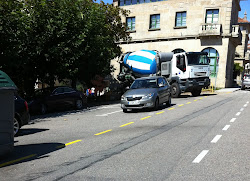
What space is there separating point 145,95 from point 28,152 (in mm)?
8002

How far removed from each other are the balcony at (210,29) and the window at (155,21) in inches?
235

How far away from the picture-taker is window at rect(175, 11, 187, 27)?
36062mm

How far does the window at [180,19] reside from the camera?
3606cm

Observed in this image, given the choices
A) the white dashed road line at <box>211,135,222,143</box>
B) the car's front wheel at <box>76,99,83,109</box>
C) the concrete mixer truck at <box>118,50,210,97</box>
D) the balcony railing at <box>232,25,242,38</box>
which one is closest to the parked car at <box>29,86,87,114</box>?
the car's front wheel at <box>76,99,83,109</box>

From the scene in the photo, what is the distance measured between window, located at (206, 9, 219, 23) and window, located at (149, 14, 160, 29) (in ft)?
20.3

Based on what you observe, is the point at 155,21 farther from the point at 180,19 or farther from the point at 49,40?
the point at 49,40

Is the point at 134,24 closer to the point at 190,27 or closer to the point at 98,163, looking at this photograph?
the point at 190,27

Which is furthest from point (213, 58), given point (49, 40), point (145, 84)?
point (49, 40)

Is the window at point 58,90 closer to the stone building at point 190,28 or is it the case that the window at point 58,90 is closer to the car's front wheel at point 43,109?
the car's front wheel at point 43,109

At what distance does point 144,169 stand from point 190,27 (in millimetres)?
32500

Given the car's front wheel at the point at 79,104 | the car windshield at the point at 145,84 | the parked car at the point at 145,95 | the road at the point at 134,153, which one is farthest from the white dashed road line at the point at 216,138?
the car's front wheel at the point at 79,104

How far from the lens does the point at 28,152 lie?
6711mm

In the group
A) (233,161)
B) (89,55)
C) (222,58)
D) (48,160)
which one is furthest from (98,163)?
(222,58)

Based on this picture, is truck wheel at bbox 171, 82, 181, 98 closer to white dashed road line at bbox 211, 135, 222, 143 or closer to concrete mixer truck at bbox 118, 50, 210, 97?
concrete mixer truck at bbox 118, 50, 210, 97
